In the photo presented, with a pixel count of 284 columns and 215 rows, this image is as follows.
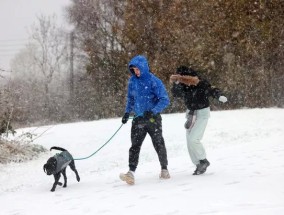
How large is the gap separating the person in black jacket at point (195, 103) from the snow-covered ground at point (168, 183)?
0.43 m

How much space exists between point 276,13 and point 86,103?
56.9 ft

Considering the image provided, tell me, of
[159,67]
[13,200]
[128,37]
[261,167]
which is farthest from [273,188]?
[128,37]

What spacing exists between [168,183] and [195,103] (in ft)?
4.37

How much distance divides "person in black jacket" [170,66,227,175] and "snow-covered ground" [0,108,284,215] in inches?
16.8

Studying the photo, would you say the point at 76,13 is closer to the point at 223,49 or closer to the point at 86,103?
the point at 86,103

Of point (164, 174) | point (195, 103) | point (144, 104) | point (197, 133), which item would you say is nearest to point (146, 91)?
point (144, 104)

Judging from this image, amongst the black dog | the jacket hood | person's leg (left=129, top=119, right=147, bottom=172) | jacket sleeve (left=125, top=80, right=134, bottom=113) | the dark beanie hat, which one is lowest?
the black dog

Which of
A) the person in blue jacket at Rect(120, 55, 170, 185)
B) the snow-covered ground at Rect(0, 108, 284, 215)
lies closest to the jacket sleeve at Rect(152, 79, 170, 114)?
the person in blue jacket at Rect(120, 55, 170, 185)

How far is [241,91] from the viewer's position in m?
25.4

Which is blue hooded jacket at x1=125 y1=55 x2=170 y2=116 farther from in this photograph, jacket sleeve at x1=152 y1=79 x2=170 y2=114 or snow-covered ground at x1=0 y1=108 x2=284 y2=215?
snow-covered ground at x1=0 y1=108 x2=284 y2=215

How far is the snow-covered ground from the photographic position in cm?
583

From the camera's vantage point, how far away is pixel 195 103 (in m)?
7.60

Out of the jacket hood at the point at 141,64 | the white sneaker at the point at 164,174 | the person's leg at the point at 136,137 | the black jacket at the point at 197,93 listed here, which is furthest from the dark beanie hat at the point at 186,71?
the white sneaker at the point at 164,174

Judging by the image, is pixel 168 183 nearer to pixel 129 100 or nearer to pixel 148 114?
pixel 148 114
